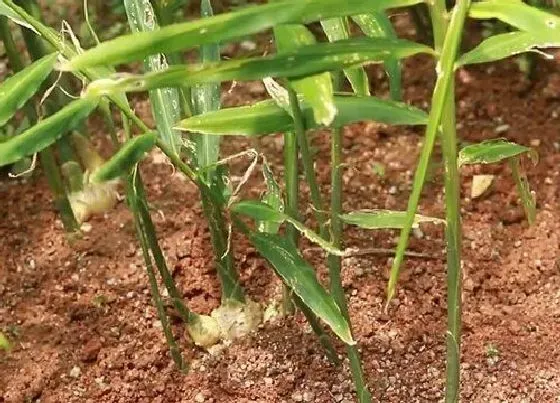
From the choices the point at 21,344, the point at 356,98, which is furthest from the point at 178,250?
the point at 356,98

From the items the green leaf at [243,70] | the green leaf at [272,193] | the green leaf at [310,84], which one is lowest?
the green leaf at [272,193]

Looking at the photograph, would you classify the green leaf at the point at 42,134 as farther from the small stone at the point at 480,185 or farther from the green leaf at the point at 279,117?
the small stone at the point at 480,185

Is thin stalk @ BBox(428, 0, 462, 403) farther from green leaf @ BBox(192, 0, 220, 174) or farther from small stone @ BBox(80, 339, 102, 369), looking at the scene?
small stone @ BBox(80, 339, 102, 369)

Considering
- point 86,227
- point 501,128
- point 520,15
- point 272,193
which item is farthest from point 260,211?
point 501,128

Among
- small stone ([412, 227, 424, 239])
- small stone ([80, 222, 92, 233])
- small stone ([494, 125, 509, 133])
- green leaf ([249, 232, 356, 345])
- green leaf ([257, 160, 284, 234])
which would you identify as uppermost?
green leaf ([257, 160, 284, 234])

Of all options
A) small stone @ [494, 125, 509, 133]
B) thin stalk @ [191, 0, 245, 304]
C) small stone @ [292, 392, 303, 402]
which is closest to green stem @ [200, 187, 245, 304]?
thin stalk @ [191, 0, 245, 304]

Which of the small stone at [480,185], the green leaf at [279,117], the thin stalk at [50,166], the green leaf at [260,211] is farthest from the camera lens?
the small stone at [480,185]

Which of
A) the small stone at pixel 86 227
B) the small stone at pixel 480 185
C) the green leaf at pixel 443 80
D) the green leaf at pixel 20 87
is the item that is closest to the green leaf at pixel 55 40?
the green leaf at pixel 20 87
